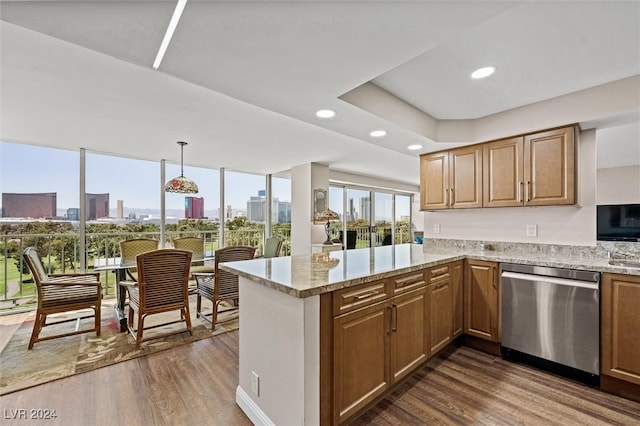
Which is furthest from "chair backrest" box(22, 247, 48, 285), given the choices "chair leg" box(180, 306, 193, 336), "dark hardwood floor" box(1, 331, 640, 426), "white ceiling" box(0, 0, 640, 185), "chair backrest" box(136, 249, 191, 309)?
"white ceiling" box(0, 0, 640, 185)

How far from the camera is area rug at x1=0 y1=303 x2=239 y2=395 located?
2348mm

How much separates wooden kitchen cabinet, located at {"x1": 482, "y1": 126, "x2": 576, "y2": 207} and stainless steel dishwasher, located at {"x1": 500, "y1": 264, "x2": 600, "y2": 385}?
2.30ft

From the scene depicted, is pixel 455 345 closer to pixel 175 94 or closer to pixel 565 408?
pixel 565 408

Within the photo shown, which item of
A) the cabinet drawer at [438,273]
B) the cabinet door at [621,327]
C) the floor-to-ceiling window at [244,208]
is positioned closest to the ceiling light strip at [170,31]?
the cabinet drawer at [438,273]

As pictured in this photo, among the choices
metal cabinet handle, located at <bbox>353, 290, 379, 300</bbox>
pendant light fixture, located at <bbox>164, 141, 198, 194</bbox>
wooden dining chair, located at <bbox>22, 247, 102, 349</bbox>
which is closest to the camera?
metal cabinet handle, located at <bbox>353, 290, 379, 300</bbox>

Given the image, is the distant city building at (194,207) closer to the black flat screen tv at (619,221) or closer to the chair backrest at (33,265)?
the chair backrest at (33,265)

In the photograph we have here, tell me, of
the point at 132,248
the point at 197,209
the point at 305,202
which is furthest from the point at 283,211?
the point at 132,248

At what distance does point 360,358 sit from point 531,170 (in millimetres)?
2380

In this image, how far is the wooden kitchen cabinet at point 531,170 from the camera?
8.39 feet

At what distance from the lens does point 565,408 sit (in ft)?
6.39

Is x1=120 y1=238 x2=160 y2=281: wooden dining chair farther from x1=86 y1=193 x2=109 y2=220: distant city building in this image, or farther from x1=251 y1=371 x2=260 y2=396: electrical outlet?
x1=251 y1=371 x2=260 y2=396: electrical outlet

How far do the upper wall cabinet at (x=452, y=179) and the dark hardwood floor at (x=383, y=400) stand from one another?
1.61 meters

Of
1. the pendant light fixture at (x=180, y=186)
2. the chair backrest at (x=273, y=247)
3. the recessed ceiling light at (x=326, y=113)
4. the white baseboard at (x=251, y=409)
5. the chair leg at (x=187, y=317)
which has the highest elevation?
the recessed ceiling light at (x=326, y=113)

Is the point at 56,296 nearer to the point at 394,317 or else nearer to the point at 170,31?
the point at 170,31
